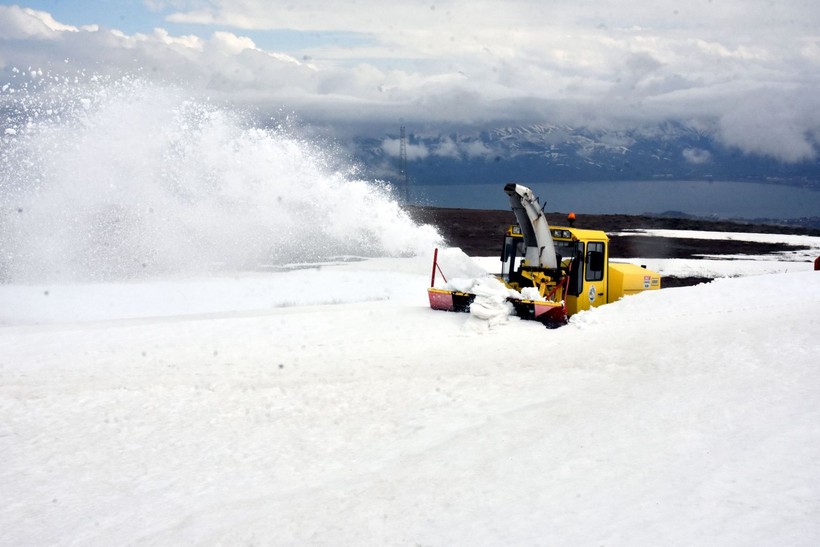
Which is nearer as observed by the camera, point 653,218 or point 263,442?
point 263,442

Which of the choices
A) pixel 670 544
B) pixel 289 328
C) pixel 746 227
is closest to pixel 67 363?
pixel 289 328

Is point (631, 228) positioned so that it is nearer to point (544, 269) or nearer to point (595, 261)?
point (595, 261)

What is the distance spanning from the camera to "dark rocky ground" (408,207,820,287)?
3922 centimetres

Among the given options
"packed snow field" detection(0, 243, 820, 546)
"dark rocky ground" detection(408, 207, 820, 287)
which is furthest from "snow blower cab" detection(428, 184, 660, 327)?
"dark rocky ground" detection(408, 207, 820, 287)

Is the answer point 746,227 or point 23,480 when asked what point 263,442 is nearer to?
point 23,480

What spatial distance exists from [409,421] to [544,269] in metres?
6.72

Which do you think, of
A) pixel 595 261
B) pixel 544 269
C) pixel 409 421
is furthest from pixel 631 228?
pixel 409 421

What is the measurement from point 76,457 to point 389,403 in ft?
13.8

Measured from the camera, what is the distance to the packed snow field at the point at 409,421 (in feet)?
23.6

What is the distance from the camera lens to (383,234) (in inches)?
1233

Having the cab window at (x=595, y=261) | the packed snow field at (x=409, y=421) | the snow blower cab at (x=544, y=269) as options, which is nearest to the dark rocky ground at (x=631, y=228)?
the cab window at (x=595, y=261)

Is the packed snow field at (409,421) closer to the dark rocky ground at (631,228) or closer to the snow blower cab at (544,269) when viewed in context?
the snow blower cab at (544,269)

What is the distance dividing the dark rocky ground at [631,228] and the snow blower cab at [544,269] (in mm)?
12653

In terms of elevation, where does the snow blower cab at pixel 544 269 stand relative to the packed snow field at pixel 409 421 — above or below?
above
